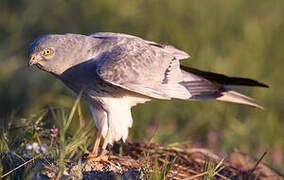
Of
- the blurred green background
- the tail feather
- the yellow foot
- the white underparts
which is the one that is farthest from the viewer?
the blurred green background

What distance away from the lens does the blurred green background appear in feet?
23.0

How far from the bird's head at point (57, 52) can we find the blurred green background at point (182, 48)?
8.77ft

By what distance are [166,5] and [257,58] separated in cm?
210

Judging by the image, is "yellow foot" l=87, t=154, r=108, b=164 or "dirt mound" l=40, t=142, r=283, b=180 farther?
"yellow foot" l=87, t=154, r=108, b=164

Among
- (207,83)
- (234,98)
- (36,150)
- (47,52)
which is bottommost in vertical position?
(36,150)

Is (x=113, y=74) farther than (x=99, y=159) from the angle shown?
Yes

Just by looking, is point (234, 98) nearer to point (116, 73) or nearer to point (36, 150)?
point (116, 73)

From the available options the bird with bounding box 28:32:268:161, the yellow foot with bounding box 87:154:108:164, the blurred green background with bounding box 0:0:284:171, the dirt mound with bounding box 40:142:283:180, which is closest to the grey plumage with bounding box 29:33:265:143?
the bird with bounding box 28:32:268:161

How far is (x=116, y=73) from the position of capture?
3658 millimetres

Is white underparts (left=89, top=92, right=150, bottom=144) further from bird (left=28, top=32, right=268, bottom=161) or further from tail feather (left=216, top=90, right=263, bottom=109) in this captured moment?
tail feather (left=216, top=90, right=263, bottom=109)

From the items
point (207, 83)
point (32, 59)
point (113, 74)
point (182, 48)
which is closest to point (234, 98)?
point (207, 83)

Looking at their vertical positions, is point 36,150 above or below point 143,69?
below

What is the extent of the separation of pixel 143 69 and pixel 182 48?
12.8ft

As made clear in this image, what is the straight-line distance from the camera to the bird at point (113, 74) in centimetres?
369
